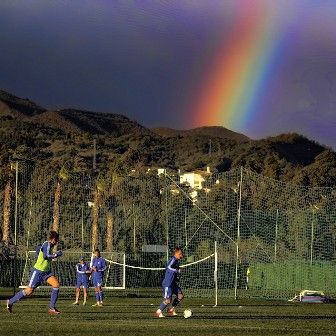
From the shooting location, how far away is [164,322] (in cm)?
3020

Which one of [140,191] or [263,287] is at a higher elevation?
[140,191]

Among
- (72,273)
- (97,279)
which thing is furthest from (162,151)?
(97,279)

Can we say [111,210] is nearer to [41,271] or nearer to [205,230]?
[205,230]

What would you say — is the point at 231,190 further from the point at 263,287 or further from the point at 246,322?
the point at 246,322

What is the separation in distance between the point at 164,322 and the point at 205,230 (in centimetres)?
4274

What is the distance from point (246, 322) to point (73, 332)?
6927 millimetres

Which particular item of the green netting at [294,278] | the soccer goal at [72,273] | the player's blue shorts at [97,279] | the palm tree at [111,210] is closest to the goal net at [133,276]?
the soccer goal at [72,273]

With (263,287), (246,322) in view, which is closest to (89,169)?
(263,287)

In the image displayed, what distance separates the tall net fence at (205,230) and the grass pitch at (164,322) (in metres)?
11.7

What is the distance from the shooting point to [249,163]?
456 ft

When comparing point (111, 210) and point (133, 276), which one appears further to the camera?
point (111, 210)

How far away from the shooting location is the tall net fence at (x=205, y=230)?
6206cm

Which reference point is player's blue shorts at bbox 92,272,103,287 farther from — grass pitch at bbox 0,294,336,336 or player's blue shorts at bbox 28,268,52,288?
player's blue shorts at bbox 28,268,52,288

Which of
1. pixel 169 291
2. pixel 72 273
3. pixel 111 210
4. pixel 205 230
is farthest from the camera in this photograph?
pixel 111 210
